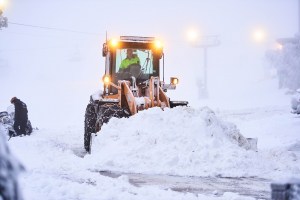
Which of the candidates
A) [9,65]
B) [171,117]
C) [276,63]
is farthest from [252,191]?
[9,65]

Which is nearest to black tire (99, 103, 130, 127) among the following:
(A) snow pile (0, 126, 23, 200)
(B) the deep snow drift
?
(B) the deep snow drift

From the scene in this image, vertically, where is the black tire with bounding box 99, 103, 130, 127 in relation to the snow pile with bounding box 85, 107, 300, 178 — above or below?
above

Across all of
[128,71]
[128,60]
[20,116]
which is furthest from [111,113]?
[20,116]

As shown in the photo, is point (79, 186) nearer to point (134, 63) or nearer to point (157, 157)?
point (157, 157)

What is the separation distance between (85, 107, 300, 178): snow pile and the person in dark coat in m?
6.52

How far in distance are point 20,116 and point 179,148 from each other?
848 cm

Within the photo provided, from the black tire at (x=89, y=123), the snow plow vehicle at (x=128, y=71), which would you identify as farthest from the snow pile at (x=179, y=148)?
the black tire at (x=89, y=123)

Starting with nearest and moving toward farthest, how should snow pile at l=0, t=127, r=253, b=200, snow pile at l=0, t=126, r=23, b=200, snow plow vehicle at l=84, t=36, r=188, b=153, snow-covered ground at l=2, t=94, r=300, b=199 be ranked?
1. snow pile at l=0, t=126, r=23, b=200
2. snow pile at l=0, t=127, r=253, b=200
3. snow-covered ground at l=2, t=94, r=300, b=199
4. snow plow vehicle at l=84, t=36, r=188, b=153

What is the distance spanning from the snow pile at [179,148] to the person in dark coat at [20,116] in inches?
257

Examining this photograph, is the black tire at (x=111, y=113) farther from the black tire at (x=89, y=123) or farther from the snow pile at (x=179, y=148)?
the black tire at (x=89, y=123)

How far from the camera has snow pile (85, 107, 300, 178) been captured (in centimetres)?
809

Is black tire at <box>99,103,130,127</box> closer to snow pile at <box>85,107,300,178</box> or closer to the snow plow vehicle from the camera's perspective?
the snow plow vehicle

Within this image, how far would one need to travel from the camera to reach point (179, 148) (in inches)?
334

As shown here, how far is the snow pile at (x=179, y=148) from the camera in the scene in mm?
8094
